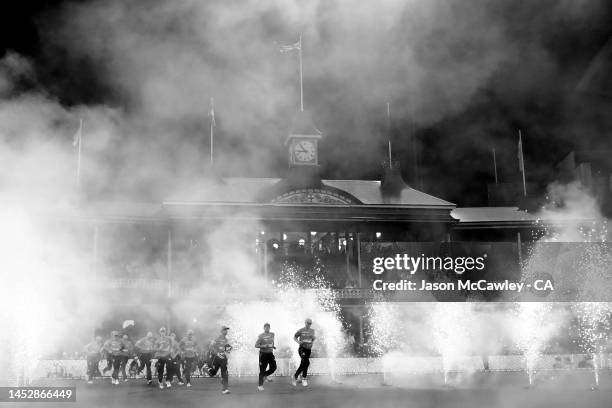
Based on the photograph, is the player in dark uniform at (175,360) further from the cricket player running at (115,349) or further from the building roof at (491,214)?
the building roof at (491,214)

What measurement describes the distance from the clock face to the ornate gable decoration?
3599 millimetres

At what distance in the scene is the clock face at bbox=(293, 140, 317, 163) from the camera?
148ft

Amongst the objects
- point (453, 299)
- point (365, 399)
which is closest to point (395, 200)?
point (453, 299)

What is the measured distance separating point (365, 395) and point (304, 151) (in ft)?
110

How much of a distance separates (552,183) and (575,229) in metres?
3.36

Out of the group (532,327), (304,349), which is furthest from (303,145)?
(304,349)

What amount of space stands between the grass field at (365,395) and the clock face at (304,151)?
28.9 meters

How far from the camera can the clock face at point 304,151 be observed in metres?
45.0

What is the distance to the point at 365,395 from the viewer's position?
1314 centimetres

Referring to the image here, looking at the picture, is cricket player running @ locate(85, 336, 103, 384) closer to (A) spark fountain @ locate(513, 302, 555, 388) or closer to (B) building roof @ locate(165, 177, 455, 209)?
(B) building roof @ locate(165, 177, 455, 209)

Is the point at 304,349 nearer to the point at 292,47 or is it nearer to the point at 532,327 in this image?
the point at 292,47

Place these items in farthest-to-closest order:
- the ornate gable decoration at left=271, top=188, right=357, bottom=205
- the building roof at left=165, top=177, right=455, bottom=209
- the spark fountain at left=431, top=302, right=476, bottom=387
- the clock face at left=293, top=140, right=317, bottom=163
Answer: the clock face at left=293, top=140, right=317, bottom=163
the ornate gable decoration at left=271, top=188, right=357, bottom=205
the building roof at left=165, top=177, right=455, bottom=209
the spark fountain at left=431, top=302, right=476, bottom=387

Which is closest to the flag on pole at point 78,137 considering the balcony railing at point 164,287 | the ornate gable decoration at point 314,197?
the balcony railing at point 164,287

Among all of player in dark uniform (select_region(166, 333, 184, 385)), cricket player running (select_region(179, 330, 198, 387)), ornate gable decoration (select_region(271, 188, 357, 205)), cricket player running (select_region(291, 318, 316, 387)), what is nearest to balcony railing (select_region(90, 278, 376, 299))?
ornate gable decoration (select_region(271, 188, 357, 205))
